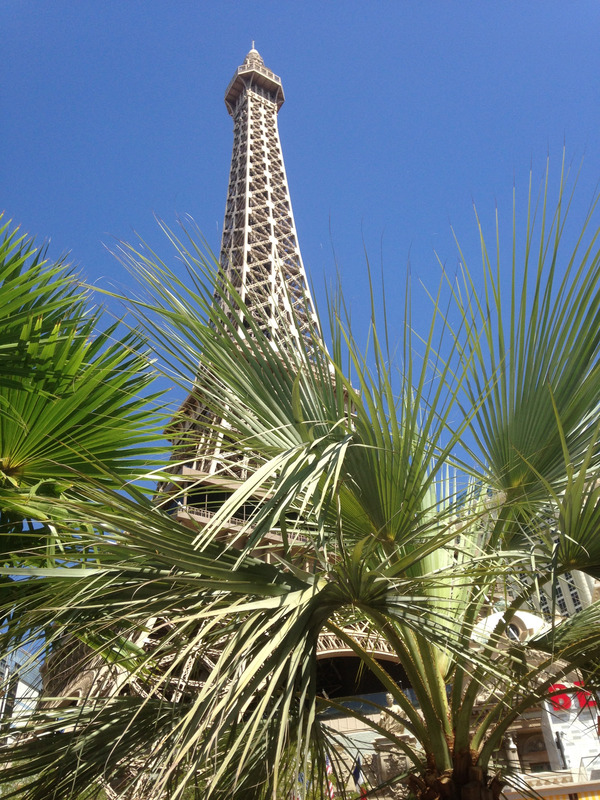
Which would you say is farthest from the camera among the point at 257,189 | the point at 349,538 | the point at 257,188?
the point at 257,188

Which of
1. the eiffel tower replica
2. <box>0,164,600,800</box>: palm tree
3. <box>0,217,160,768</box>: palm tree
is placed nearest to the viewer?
<box>0,164,600,800</box>: palm tree

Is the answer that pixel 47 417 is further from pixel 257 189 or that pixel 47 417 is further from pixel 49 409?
pixel 257 189

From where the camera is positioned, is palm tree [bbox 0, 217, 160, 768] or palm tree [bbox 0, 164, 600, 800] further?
palm tree [bbox 0, 217, 160, 768]

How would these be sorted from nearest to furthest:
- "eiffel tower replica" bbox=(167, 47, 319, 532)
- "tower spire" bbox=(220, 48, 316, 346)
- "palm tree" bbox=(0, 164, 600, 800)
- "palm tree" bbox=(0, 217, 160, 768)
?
1. "palm tree" bbox=(0, 164, 600, 800)
2. "palm tree" bbox=(0, 217, 160, 768)
3. "eiffel tower replica" bbox=(167, 47, 319, 532)
4. "tower spire" bbox=(220, 48, 316, 346)

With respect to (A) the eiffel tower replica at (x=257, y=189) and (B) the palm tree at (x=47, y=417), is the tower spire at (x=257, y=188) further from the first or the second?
(B) the palm tree at (x=47, y=417)

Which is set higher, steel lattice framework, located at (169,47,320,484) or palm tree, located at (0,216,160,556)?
steel lattice framework, located at (169,47,320,484)

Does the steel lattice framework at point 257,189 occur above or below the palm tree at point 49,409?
above

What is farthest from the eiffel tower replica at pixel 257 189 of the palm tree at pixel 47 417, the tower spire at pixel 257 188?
the palm tree at pixel 47 417

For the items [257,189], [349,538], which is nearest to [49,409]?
[349,538]

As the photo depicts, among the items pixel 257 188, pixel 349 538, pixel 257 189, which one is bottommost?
pixel 349 538

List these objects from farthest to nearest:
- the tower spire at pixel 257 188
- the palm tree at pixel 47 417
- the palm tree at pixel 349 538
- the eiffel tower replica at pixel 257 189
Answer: the tower spire at pixel 257 188
the eiffel tower replica at pixel 257 189
the palm tree at pixel 47 417
the palm tree at pixel 349 538

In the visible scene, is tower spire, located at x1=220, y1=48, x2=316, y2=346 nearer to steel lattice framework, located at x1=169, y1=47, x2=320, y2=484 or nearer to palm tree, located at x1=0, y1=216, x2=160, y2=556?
steel lattice framework, located at x1=169, y1=47, x2=320, y2=484

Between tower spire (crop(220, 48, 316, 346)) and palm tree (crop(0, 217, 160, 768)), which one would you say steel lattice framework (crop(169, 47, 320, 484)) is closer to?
tower spire (crop(220, 48, 316, 346))

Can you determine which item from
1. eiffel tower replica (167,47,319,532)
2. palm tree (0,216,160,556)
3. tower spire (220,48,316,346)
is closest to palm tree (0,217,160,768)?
palm tree (0,216,160,556)
